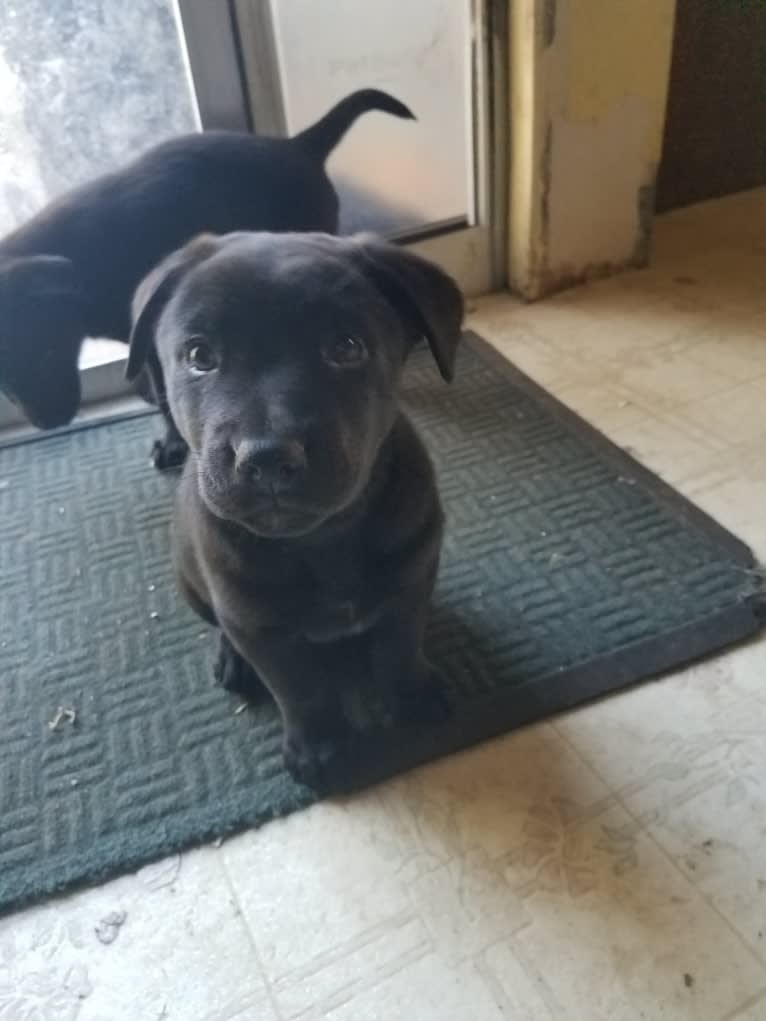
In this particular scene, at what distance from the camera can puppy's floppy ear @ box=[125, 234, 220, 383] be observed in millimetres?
900

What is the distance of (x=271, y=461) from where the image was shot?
0.75m

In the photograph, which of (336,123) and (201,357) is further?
(336,123)

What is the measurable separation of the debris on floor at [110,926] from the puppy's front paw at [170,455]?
3.06 feet

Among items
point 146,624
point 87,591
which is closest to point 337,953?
point 146,624

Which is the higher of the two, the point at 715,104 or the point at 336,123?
the point at 336,123

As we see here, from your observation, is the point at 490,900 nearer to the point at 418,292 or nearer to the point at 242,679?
the point at 242,679

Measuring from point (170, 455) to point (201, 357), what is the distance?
3.06 feet

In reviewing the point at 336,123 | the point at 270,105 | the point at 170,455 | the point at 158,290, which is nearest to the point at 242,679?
the point at 158,290

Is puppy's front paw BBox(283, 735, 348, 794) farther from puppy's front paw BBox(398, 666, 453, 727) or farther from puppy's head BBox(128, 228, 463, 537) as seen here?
puppy's head BBox(128, 228, 463, 537)

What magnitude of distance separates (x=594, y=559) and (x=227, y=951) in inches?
30.6

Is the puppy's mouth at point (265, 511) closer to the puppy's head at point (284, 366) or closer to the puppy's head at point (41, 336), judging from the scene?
the puppy's head at point (284, 366)

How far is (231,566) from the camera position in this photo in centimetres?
96

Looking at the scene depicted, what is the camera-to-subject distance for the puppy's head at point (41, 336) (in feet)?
4.61

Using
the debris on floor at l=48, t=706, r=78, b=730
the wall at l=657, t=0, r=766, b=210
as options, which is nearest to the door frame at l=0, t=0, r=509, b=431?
→ the wall at l=657, t=0, r=766, b=210
